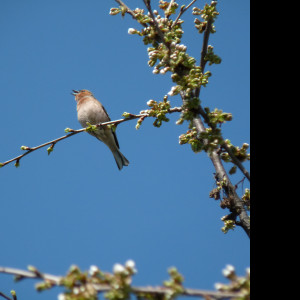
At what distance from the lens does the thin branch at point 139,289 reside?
1.66 m

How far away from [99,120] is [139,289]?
351 inches

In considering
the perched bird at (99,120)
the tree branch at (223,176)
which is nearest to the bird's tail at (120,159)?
the perched bird at (99,120)

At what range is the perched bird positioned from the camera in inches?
399

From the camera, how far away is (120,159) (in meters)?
10.2

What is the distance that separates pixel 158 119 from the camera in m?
4.08

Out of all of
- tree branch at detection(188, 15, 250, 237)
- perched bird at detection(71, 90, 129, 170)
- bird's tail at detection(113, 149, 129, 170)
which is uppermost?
perched bird at detection(71, 90, 129, 170)

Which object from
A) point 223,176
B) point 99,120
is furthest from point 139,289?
point 99,120

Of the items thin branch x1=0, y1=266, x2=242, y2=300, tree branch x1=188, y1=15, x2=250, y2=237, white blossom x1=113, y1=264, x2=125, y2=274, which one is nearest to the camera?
thin branch x1=0, y1=266, x2=242, y2=300

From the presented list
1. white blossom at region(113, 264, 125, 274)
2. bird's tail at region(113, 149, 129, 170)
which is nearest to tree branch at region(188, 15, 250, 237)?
white blossom at region(113, 264, 125, 274)

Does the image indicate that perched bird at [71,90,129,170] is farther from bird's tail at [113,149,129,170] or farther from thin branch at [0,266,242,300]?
thin branch at [0,266,242,300]

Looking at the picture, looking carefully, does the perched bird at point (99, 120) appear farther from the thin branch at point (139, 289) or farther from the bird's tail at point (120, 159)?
the thin branch at point (139, 289)

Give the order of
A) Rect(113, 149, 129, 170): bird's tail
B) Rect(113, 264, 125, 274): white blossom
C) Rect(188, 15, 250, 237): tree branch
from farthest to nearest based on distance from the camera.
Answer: Rect(113, 149, 129, 170): bird's tail, Rect(188, 15, 250, 237): tree branch, Rect(113, 264, 125, 274): white blossom

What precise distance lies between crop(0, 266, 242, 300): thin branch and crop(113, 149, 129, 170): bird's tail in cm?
822
